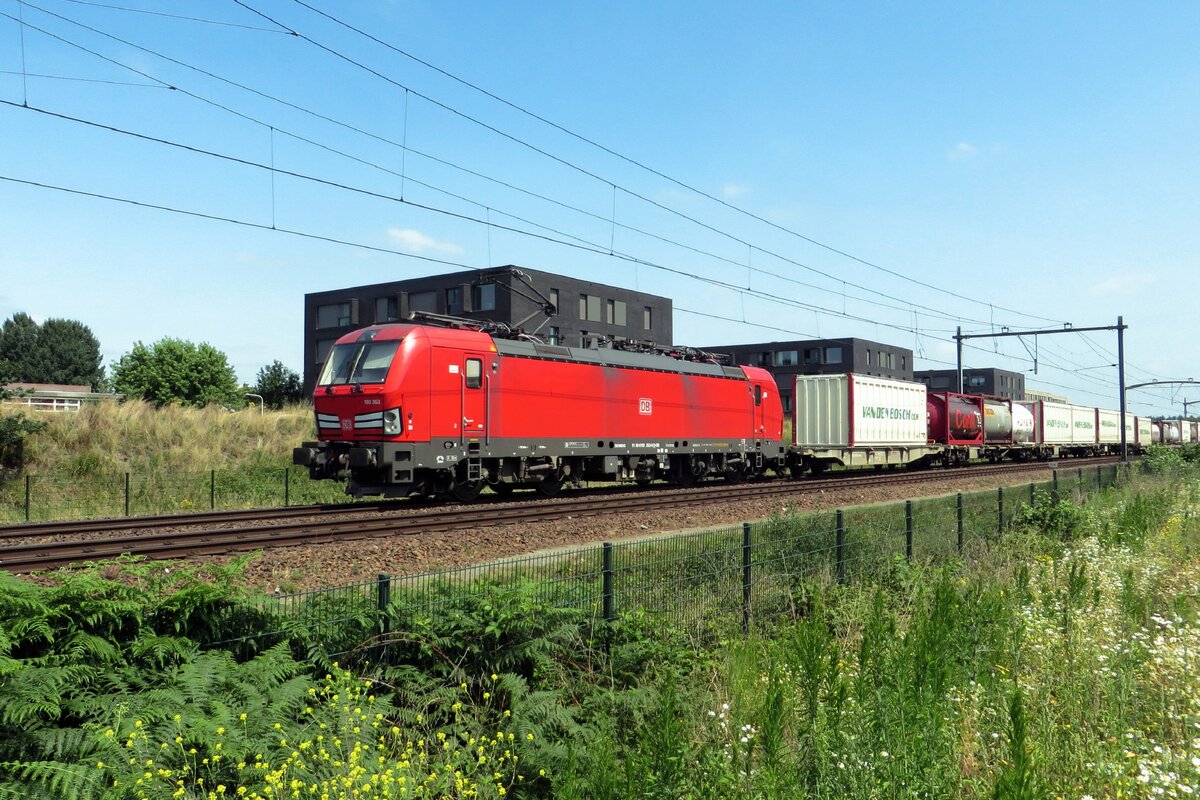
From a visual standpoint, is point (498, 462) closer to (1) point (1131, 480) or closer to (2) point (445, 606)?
(2) point (445, 606)

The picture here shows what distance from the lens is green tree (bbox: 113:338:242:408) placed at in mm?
60656

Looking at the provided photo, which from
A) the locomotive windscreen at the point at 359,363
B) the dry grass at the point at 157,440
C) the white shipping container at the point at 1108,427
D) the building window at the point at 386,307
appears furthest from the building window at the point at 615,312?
the locomotive windscreen at the point at 359,363

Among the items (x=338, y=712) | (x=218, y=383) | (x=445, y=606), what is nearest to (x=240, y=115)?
(x=445, y=606)

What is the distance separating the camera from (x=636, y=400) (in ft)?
77.3

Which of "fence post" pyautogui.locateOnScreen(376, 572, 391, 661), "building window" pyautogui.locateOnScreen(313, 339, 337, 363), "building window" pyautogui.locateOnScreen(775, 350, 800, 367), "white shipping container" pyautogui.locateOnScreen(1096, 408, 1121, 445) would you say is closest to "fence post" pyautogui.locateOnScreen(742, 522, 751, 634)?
"fence post" pyautogui.locateOnScreen(376, 572, 391, 661)

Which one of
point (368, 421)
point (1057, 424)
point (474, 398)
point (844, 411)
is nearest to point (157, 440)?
point (368, 421)

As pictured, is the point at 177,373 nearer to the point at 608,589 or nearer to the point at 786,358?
the point at 786,358

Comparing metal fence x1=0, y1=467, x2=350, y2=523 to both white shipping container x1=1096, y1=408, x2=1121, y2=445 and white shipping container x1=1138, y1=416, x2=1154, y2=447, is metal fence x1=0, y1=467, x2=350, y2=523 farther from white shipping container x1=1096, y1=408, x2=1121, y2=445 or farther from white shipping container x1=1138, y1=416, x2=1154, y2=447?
white shipping container x1=1138, y1=416, x2=1154, y2=447

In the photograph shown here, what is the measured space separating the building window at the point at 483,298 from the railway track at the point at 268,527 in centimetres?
3310

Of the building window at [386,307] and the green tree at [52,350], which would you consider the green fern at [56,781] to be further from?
the green tree at [52,350]

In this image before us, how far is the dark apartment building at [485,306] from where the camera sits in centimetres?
5225

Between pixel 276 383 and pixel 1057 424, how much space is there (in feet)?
176

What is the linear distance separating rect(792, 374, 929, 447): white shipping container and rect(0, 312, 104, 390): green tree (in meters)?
80.3

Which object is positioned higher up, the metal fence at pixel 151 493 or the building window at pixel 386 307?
the building window at pixel 386 307
